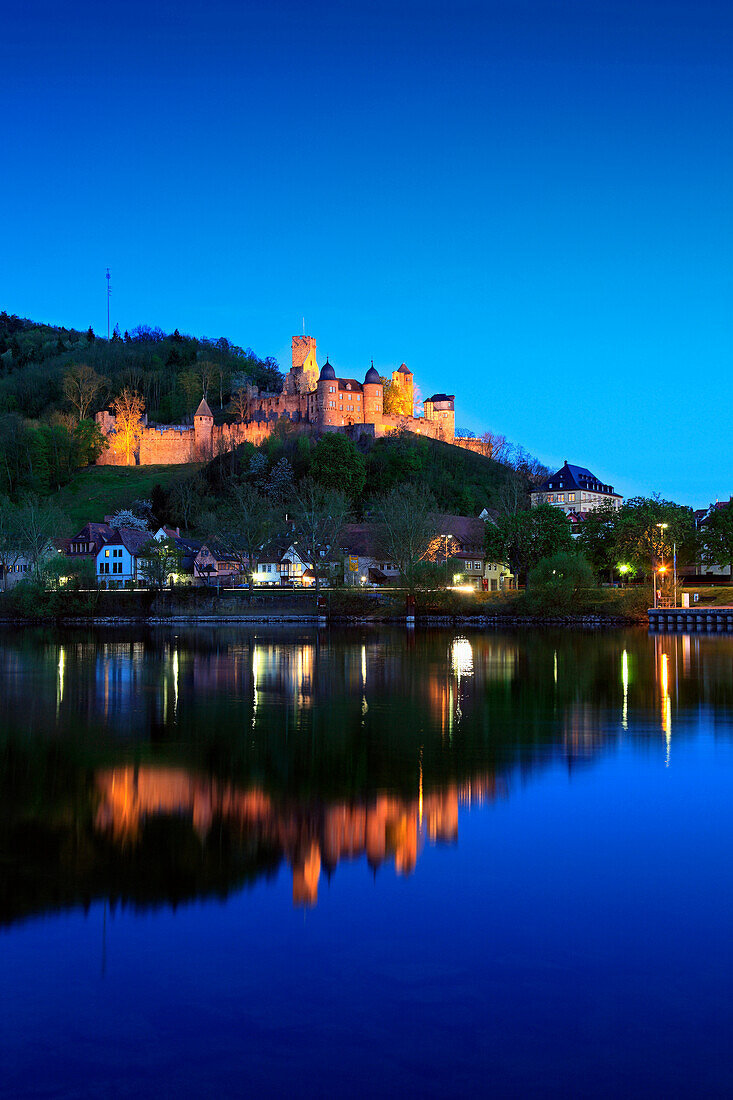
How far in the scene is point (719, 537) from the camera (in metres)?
76.0

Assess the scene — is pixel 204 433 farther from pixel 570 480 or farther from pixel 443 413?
pixel 570 480

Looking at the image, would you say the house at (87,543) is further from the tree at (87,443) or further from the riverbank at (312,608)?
the tree at (87,443)

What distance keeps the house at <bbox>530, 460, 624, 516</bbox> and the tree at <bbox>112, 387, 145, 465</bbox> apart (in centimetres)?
5815

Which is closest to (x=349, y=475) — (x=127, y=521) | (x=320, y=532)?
(x=127, y=521)

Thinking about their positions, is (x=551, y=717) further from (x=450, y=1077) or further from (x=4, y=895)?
(x=450, y=1077)

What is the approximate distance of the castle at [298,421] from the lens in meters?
133

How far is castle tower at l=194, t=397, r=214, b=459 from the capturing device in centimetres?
13512

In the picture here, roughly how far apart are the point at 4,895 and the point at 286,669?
25.6 m

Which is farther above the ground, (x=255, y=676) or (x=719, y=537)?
(x=719, y=537)

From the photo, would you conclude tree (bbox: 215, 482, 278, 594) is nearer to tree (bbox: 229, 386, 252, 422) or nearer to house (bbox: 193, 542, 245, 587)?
house (bbox: 193, 542, 245, 587)

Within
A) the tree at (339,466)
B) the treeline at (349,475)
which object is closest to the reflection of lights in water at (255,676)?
the treeline at (349,475)

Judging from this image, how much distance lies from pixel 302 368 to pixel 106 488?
37.8m

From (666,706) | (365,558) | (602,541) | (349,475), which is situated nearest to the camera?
(666,706)

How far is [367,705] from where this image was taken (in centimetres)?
2478
